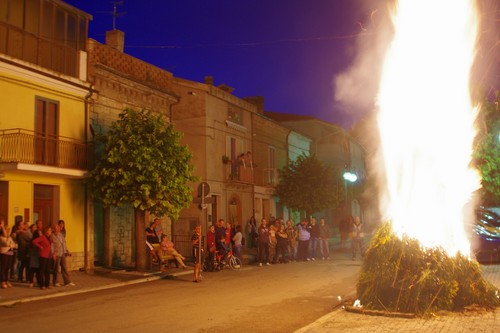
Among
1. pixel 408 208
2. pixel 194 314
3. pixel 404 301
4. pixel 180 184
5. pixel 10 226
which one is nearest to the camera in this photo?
pixel 404 301

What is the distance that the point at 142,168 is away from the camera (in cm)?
1622

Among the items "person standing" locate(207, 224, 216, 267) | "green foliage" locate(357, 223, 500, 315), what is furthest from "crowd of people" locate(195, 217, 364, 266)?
"green foliage" locate(357, 223, 500, 315)

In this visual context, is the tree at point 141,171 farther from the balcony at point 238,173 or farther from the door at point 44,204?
the balcony at point 238,173

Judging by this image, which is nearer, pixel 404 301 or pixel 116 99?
pixel 404 301

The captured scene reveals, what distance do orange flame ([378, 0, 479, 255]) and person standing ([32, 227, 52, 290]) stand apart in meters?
8.55

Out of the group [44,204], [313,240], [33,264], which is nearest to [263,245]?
[313,240]

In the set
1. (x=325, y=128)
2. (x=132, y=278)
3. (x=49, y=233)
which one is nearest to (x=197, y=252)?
(x=132, y=278)

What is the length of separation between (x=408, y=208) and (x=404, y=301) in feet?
6.91

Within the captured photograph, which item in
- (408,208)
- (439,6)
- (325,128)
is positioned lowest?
(408,208)

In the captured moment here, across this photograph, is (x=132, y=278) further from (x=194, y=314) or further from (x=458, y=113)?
(x=458, y=113)

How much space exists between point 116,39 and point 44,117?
23.7 feet

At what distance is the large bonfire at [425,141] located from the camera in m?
9.55

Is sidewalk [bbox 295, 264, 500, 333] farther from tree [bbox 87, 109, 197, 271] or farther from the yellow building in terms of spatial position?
the yellow building

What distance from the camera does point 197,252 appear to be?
16.5m
